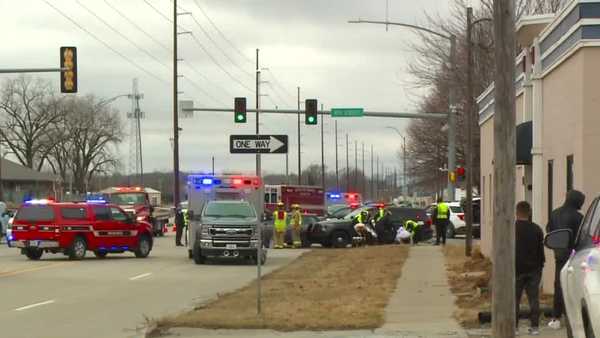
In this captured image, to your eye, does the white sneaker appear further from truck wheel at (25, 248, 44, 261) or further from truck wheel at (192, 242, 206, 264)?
truck wheel at (25, 248, 44, 261)

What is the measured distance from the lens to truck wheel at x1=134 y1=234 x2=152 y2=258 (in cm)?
2983

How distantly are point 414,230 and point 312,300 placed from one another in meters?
20.4

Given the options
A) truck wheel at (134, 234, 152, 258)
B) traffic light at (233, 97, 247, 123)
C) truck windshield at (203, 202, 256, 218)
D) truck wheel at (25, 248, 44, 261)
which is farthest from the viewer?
traffic light at (233, 97, 247, 123)

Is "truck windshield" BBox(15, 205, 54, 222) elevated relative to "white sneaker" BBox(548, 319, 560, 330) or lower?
elevated

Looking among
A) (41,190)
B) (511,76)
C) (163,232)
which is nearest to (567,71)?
(511,76)

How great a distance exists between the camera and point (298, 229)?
36.3m

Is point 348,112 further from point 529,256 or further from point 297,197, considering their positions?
point 529,256

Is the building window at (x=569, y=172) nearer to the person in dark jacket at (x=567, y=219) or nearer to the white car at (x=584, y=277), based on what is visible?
the person in dark jacket at (x=567, y=219)

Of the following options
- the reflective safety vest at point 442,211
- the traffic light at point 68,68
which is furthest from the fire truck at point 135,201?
the traffic light at point 68,68

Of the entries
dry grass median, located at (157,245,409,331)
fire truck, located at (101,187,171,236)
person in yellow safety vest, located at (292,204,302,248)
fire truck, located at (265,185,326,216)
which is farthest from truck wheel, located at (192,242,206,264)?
fire truck, located at (265,185,326,216)

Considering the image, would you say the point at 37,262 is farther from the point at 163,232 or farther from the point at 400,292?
the point at 163,232

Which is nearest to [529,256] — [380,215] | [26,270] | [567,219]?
[567,219]

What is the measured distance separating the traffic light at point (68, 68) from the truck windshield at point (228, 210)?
224 inches

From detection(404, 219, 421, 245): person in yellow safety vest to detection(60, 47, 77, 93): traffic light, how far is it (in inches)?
591
